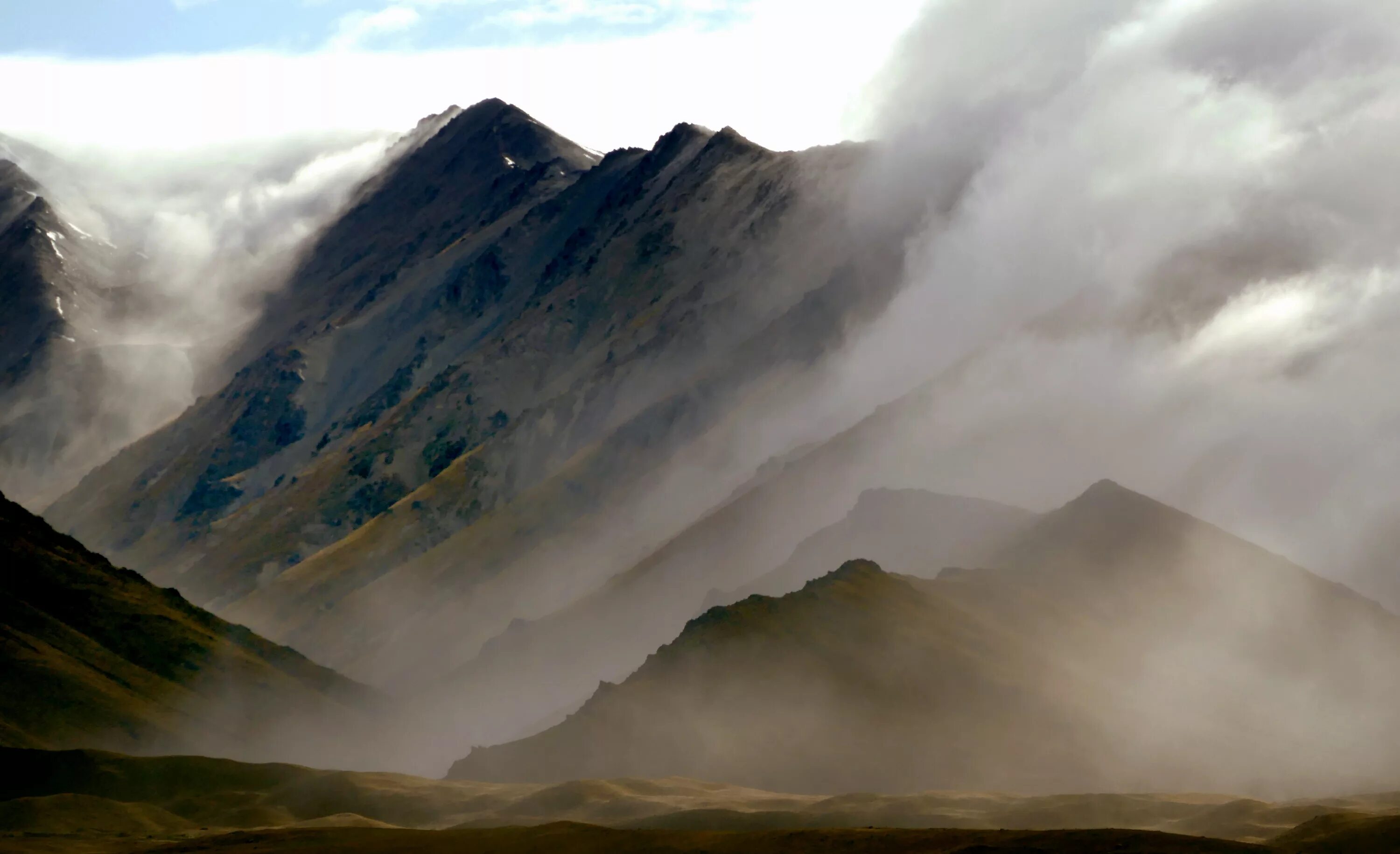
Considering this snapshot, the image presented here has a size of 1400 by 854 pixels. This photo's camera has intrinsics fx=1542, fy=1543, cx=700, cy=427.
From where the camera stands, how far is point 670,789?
161 metres

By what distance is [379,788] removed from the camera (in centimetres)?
17412

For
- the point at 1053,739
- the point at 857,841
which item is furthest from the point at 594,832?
the point at 1053,739

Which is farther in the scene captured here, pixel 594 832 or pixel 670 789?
pixel 670 789

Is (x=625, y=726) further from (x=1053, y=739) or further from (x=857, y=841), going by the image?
(x=857, y=841)

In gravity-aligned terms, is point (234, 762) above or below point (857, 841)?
above

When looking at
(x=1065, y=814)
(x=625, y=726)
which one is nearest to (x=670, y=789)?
(x=625, y=726)

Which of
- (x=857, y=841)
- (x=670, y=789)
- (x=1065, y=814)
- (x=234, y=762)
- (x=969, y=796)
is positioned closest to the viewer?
(x=857, y=841)

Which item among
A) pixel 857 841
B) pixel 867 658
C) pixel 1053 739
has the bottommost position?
pixel 857 841

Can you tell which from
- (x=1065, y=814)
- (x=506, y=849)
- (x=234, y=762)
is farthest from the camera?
(x=234, y=762)

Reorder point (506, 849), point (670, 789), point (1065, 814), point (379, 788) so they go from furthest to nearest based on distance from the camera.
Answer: point (379, 788)
point (670, 789)
point (1065, 814)
point (506, 849)

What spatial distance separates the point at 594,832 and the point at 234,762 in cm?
7849

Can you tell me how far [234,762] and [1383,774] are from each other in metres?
138

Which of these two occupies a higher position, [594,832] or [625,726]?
[625,726]

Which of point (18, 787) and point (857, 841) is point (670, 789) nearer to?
point (857, 841)
